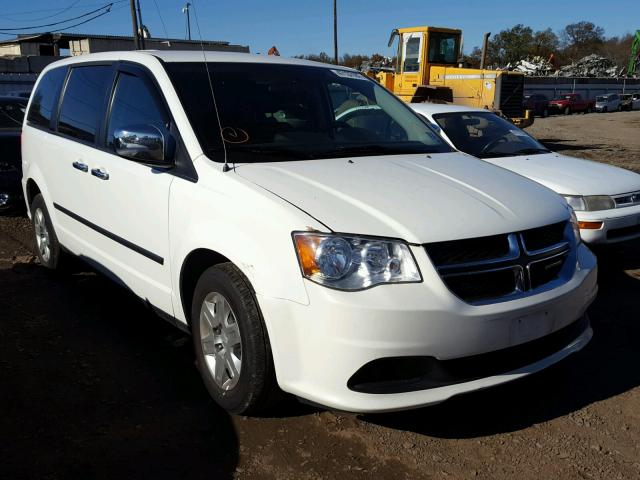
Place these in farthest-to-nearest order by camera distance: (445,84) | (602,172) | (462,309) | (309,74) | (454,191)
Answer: (445,84) → (602,172) → (309,74) → (454,191) → (462,309)

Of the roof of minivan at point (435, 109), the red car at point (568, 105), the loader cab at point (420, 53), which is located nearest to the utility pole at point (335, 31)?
the red car at point (568, 105)

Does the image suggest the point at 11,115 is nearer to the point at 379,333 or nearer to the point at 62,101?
the point at 62,101

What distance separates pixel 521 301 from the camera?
9.48 ft

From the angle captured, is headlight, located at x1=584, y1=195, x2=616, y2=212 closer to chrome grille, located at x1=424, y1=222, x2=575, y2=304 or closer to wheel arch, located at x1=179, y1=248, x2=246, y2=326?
chrome grille, located at x1=424, y1=222, x2=575, y2=304

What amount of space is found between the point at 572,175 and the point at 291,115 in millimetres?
3529

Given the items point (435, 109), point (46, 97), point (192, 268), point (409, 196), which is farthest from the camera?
point (435, 109)

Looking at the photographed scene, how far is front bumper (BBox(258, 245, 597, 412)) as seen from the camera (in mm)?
2645

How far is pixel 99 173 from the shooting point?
4.14 m

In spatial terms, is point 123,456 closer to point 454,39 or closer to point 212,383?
point 212,383

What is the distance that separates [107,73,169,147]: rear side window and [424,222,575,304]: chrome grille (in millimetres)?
1800

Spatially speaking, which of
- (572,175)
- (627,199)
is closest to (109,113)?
(572,175)

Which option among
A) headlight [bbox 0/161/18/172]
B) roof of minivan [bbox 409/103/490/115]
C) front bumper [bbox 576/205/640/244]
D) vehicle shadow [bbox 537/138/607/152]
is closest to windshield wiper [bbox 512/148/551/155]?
roof of minivan [bbox 409/103/490/115]

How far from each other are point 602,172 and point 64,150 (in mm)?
5127

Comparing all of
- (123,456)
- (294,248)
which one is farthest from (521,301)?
(123,456)
